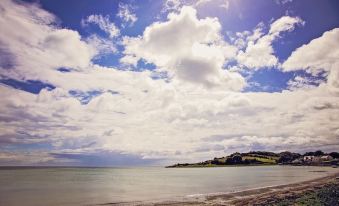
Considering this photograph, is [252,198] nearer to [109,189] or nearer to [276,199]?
[276,199]

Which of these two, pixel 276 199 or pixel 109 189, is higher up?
pixel 276 199

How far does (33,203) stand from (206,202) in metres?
29.9

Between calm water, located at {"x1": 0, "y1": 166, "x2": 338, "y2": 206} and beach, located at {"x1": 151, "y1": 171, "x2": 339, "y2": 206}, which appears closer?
beach, located at {"x1": 151, "y1": 171, "x2": 339, "y2": 206}

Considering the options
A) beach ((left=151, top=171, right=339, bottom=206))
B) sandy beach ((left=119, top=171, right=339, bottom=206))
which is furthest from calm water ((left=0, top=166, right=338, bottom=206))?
beach ((left=151, top=171, right=339, bottom=206))

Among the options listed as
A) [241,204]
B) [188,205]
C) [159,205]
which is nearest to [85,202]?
[159,205]

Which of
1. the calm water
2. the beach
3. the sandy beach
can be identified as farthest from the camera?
the calm water

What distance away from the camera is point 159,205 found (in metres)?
48.7

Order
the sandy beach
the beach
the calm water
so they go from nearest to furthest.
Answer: the beach → the sandy beach → the calm water

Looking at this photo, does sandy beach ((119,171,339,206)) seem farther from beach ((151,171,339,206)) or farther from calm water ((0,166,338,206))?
calm water ((0,166,338,206))

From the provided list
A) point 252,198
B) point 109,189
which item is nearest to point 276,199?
point 252,198

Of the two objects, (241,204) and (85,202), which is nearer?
(241,204)

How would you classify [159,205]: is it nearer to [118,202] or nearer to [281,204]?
[118,202]

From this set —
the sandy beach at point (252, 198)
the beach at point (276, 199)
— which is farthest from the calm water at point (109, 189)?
the beach at point (276, 199)

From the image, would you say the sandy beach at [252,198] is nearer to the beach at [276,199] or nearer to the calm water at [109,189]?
the beach at [276,199]
